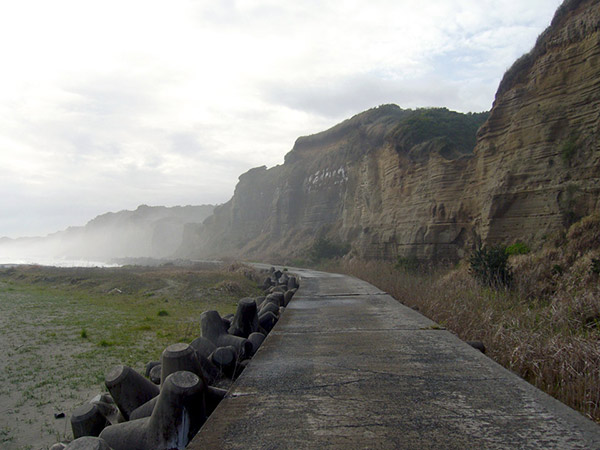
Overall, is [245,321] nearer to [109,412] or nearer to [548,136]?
[109,412]

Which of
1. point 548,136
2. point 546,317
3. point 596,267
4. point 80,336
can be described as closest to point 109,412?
point 546,317

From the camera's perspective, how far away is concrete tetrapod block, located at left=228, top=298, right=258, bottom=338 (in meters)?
6.81

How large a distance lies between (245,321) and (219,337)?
831 millimetres

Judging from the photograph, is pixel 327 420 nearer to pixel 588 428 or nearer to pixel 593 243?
pixel 588 428

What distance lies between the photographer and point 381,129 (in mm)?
38188

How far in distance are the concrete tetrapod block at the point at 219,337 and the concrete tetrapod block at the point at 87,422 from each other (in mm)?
1821

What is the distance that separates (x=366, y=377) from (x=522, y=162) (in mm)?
13708

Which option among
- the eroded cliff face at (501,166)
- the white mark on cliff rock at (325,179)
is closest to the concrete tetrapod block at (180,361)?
the eroded cliff face at (501,166)

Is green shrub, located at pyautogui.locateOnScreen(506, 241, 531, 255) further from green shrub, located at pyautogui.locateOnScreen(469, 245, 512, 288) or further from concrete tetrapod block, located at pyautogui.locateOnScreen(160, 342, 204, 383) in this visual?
concrete tetrapod block, located at pyautogui.locateOnScreen(160, 342, 204, 383)

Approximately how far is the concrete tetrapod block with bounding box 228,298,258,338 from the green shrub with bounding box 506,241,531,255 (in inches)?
402

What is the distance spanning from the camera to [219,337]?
6090mm

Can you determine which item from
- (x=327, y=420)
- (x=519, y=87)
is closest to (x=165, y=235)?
(x=519, y=87)

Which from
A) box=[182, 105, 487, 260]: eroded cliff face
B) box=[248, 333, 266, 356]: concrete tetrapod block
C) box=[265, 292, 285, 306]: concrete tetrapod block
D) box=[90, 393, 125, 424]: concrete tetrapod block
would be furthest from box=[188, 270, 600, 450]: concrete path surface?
box=[182, 105, 487, 260]: eroded cliff face

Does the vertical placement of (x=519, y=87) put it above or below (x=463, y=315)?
above
